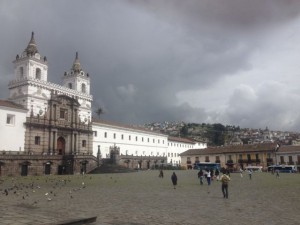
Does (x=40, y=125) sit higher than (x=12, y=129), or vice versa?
(x=40, y=125)

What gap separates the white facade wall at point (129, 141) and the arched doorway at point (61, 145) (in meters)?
8.98

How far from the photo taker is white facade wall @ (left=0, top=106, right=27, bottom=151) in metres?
46.2

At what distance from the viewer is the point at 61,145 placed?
56844 millimetres

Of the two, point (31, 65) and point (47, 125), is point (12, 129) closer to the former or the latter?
point (47, 125)

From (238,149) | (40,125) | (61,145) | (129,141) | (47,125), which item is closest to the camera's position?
(40,125)

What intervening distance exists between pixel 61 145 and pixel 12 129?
11.0 meters

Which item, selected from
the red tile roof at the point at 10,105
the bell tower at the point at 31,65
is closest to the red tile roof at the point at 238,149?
the bell tower at the point at 31,65

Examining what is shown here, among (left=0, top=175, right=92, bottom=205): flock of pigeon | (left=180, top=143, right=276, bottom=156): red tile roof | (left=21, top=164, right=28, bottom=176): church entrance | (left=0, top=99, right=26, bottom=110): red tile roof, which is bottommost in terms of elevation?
(left=0, top=175, right=92, bottom=205): flock of pigeon

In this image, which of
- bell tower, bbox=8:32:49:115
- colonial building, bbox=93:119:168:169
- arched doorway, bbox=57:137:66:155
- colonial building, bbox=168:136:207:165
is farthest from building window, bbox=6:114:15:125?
colonial building, bbox=168:136:207:165

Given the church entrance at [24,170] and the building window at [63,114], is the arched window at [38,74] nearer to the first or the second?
the building window at [63,114]

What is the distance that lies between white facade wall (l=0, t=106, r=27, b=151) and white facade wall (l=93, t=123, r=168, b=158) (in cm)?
1831

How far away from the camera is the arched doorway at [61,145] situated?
184 feet

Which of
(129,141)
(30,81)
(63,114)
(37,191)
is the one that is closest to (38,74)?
(30,81)

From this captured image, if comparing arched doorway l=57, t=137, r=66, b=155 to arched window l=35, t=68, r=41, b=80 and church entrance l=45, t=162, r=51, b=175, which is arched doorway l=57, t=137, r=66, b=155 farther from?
arched window l=35, t=68, r=41, b=80
